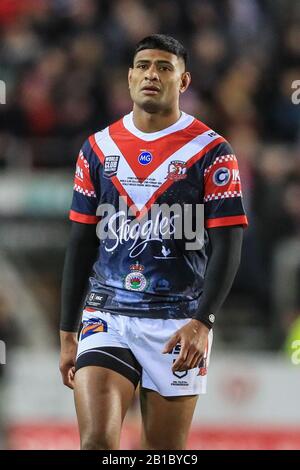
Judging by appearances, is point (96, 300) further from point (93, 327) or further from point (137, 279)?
point (137, 279)

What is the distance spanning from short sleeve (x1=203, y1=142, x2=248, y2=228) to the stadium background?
13.7ft

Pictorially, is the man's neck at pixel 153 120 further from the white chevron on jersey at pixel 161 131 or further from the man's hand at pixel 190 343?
the man's hand at pixel 190 343

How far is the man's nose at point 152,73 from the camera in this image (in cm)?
578

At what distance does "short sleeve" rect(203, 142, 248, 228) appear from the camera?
5.77 metres

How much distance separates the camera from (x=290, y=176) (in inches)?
464

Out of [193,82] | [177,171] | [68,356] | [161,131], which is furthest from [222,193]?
[193,82]

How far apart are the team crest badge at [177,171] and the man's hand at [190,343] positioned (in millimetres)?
691

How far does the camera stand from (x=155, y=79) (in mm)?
5789

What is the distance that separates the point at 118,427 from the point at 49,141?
6.95 m


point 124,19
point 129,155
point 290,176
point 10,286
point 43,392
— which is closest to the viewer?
point 129,155

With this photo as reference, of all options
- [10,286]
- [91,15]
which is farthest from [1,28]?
[10,286]

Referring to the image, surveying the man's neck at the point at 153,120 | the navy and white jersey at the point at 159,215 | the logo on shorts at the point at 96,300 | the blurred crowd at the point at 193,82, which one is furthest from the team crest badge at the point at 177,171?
the blurred crowd at the point at 193,82

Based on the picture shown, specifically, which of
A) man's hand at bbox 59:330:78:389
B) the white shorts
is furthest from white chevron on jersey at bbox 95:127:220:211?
man's hand at bbox 59:330:78:389

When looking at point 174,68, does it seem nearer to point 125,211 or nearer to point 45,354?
point 125,211
